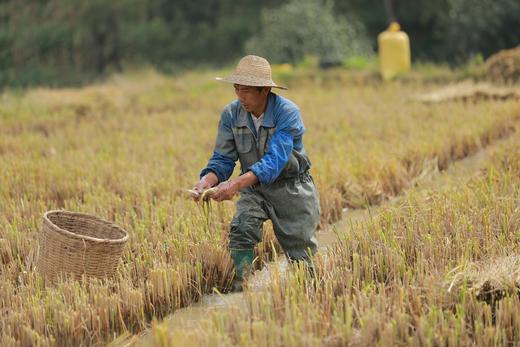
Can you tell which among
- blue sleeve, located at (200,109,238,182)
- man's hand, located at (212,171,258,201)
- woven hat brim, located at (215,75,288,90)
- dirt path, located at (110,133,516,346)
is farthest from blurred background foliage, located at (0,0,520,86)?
man's hand, located at (212,171,258,201)

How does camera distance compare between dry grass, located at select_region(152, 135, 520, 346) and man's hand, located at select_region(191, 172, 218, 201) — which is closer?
dry grass, located at select_region(152, 135, 520, 346)

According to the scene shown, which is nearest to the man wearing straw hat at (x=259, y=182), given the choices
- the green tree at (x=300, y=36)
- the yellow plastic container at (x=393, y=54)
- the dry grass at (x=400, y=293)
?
the dry grass at (x=400, y=293)

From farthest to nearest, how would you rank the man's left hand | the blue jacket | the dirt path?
the blue jacket → the man's left hand → the dirt path

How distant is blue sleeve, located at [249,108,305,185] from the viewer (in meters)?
3.90

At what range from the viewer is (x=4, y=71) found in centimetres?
2395

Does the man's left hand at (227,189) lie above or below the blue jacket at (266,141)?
below

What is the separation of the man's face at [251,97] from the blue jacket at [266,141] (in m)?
0.05

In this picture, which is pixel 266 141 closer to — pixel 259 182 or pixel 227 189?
pixel 259 182

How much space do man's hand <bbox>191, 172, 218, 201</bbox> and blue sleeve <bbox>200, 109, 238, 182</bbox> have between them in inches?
1.7

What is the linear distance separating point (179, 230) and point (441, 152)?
3271mm

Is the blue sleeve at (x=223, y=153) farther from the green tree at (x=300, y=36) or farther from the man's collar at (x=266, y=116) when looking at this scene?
the green tree at (x=300, y=36)

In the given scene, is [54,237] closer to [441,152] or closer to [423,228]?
[423,228]

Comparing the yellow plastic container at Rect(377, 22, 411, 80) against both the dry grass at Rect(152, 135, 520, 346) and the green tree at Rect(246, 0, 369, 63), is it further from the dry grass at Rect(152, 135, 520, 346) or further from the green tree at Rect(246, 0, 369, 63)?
the dry grass at Rect(152, 135, 520, 346)

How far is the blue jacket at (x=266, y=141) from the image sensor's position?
157 inches
